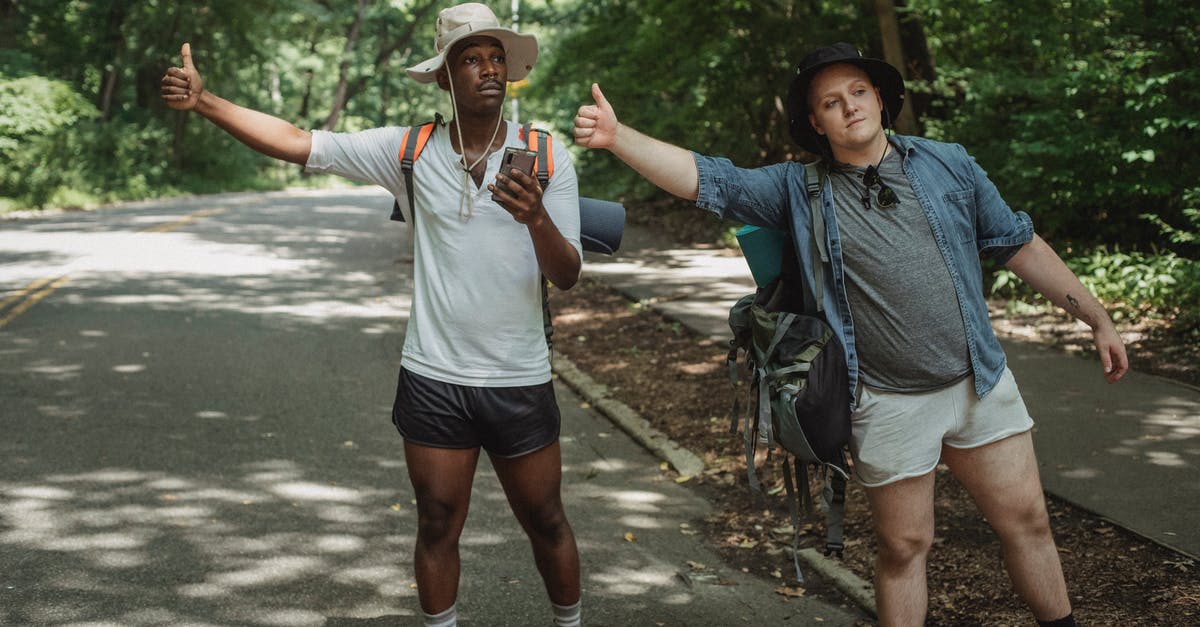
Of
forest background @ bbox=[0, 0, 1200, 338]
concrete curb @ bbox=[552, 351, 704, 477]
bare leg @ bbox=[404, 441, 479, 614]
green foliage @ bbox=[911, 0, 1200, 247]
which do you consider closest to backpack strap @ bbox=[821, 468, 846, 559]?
bare leg @ bbox=[404, 441, 479, 614]

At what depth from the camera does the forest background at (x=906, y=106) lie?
31.9ft

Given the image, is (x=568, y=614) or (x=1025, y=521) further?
(x=568, y=614)

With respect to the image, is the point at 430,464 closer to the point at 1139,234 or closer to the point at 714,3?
the point at 1139,234

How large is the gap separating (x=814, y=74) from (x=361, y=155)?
4.44ft

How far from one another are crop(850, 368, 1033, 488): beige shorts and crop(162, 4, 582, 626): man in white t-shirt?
0.94m

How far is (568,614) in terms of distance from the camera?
385 cm

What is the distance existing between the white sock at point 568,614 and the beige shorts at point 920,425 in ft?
3.52

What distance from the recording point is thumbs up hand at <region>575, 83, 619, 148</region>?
10.2 ft

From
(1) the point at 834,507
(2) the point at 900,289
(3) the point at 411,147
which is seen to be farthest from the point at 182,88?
(1) the point at 834,507

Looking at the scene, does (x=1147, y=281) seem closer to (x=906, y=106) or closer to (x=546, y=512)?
(x=906, y=106)

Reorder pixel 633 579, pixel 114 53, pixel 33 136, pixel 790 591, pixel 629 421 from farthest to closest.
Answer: pixel 114 53, pixel 33 136, pixel 629 421, pixel 633 579, pixel 790 591

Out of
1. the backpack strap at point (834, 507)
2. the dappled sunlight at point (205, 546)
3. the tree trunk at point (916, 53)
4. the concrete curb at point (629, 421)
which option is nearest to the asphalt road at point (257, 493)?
the dappled sunlight at point (205, 546)

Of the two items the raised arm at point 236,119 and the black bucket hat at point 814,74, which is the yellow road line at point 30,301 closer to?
the raised arm at point 236,119

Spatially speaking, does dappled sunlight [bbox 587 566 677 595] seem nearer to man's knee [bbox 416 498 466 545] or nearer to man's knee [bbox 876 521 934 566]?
man's knee [bbox 416 498 466 545]
